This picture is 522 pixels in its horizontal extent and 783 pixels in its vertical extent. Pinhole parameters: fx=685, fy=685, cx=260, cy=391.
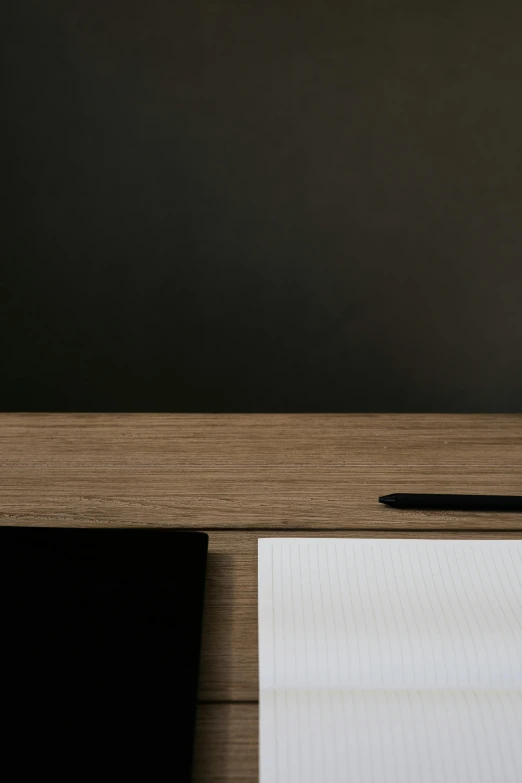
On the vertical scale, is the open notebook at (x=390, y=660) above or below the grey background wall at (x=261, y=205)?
below

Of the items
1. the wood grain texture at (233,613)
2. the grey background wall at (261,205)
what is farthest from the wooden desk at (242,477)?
the grey background wall at (261,205)

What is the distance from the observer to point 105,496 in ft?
1.65

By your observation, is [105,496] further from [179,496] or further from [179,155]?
[179,155]

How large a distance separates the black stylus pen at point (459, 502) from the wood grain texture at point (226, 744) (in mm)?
211

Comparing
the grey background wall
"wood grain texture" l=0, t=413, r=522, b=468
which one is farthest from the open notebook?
the grey background wall

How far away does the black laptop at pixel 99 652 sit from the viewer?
0.93ft

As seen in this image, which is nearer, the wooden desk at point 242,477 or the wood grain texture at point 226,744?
the wood grain texture at point 226,744

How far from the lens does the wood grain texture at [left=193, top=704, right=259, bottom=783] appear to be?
287 millimetres

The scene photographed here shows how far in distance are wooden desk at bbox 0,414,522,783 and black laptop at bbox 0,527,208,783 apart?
23mm

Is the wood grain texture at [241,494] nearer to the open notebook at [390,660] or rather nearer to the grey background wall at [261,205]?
the open notebook at [390,660]

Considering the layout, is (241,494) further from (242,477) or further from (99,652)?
(99,652)

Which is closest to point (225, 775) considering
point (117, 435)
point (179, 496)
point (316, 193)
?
point (179, 496)

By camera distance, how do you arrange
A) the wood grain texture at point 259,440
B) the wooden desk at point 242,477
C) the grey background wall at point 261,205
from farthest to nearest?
1. the grey background wall at point 261,205
2. the wood grain texture at point 259,440
3. the wooden desk at point 242,477

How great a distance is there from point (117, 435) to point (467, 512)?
0.99 feet
